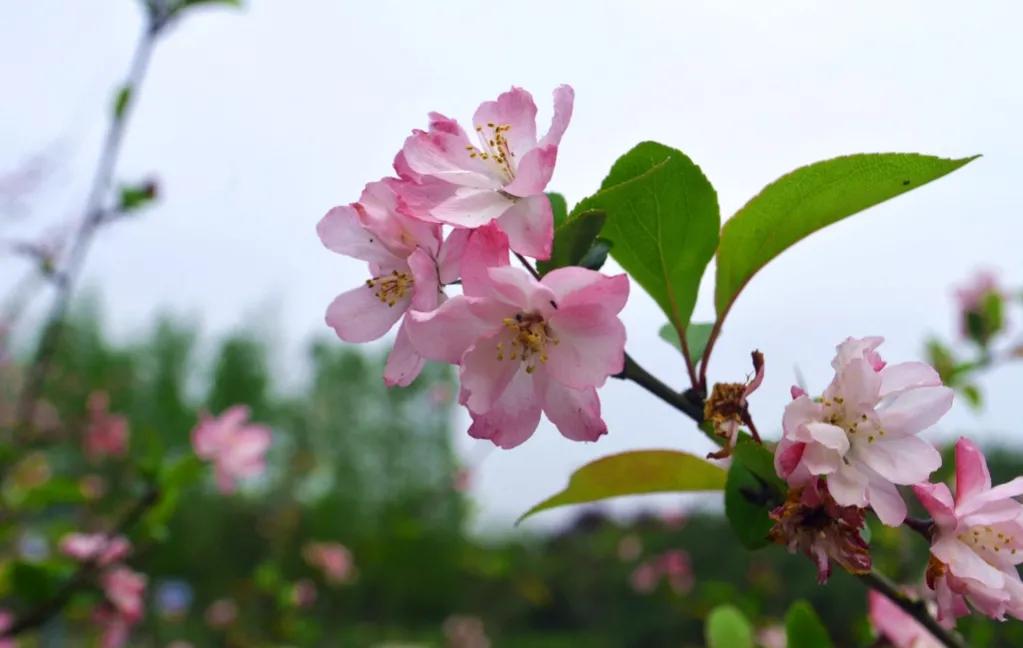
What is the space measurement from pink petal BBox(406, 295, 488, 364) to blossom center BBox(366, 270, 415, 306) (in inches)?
2.7

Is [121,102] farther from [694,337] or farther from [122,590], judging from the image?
[694,337]

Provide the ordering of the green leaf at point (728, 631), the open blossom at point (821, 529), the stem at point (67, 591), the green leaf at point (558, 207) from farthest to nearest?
the stem at point (67, 591)
the green leaf at point (728, 631)
the green leaf at point (558, 207)
the open blossom at point (821, 529)

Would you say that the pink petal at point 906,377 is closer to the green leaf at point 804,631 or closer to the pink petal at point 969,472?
the pink petal at point 969,472

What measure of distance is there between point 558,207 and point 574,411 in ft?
→ 0.44

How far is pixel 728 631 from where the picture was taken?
0.88m

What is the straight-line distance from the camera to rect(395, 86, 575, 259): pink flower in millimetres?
482

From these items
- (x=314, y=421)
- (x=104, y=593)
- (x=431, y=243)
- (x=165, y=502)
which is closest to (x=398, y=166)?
(x=431, y=243)

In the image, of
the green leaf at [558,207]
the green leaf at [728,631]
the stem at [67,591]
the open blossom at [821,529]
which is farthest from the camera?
the stem at [67,591]

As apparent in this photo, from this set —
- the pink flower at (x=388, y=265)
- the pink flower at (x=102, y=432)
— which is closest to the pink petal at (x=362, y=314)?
the pink flower at (x=388, y=265)

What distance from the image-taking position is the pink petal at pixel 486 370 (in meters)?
0.48

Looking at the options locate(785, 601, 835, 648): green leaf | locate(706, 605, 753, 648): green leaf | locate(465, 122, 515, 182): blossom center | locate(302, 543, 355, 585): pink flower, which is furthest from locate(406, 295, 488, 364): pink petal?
locate(302, 543, 355, 585): pink flower

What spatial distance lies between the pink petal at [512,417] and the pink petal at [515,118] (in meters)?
Result: 0.15

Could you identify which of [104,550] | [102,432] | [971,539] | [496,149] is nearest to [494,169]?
[496,149]

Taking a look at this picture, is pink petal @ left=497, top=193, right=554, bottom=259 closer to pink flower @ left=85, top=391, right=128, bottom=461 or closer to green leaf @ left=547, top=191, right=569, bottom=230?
green leaf @ left=547, top=191, right=569, bottom=230
